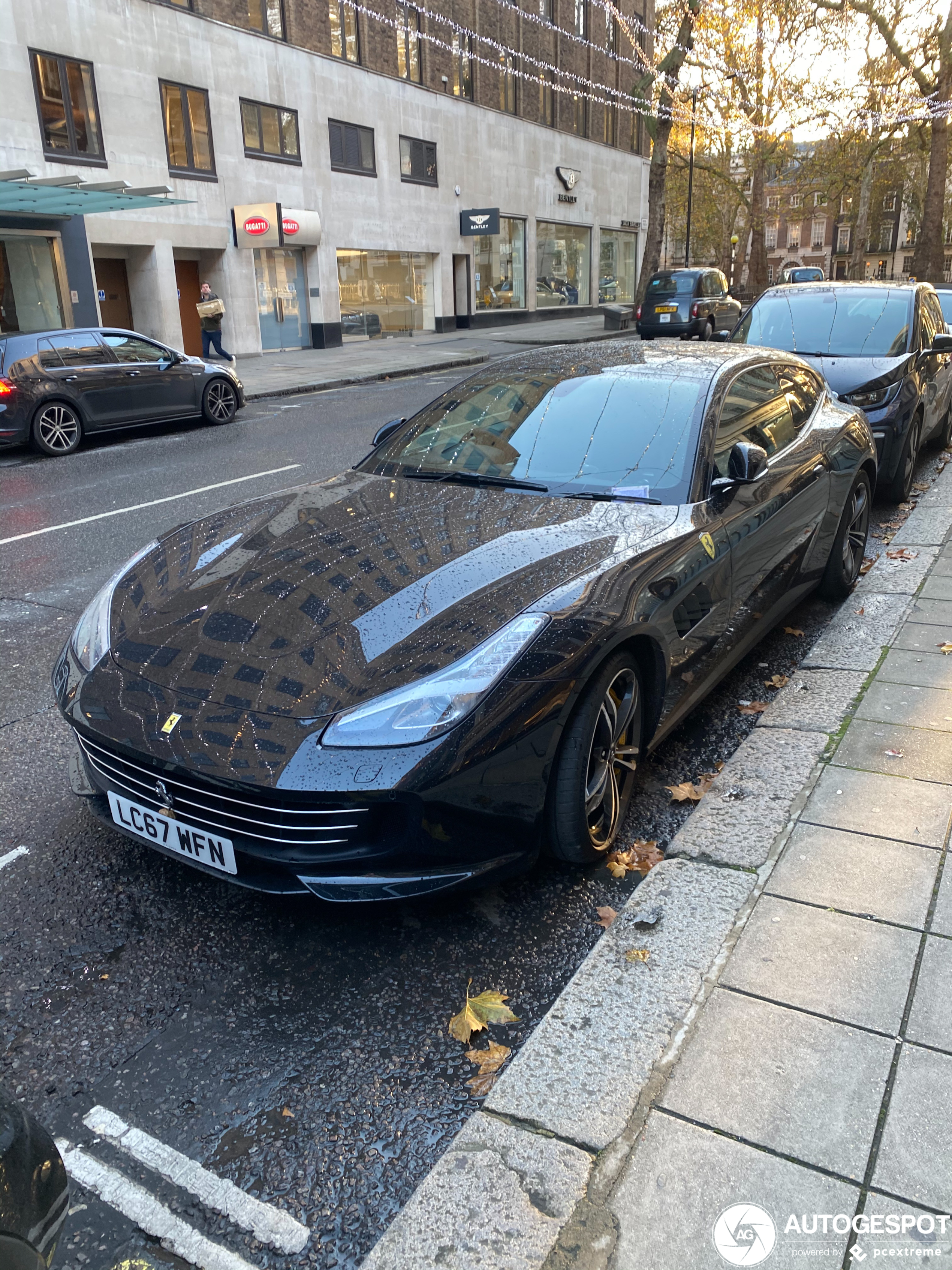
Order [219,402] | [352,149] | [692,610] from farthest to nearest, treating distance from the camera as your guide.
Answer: [352,149] → [219,402] → [692,610]

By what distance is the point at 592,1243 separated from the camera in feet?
5.99

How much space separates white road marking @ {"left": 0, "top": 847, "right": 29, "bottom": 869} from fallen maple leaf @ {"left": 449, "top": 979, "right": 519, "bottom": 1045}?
1.64m

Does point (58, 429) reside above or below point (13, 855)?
above

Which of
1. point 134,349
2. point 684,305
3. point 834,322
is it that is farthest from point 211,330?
point 834,322

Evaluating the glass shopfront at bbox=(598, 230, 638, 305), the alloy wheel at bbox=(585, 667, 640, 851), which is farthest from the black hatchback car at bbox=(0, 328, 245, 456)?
the glass shopfront at bbox=(598, 230, 638, 305)

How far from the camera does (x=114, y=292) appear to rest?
22.3 m

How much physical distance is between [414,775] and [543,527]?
4.16 feet

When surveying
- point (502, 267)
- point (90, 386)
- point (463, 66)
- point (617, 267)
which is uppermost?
point (463, 66)

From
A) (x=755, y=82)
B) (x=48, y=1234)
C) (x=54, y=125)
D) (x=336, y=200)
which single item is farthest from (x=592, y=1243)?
(x=755, y=82)

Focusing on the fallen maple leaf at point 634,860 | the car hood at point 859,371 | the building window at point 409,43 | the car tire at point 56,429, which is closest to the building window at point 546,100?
the building window at point 409,43

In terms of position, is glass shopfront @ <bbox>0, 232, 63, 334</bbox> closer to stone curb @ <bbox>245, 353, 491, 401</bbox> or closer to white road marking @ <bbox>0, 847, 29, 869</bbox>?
stone curb @ <bbox>245, 353, 491, 401</bbox>

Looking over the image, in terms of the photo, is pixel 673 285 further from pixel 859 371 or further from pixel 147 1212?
pixel 147 1212

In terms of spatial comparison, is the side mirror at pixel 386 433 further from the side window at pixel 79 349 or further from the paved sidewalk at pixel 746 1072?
the side window at pixel 79 349

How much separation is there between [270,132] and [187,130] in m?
2.97
